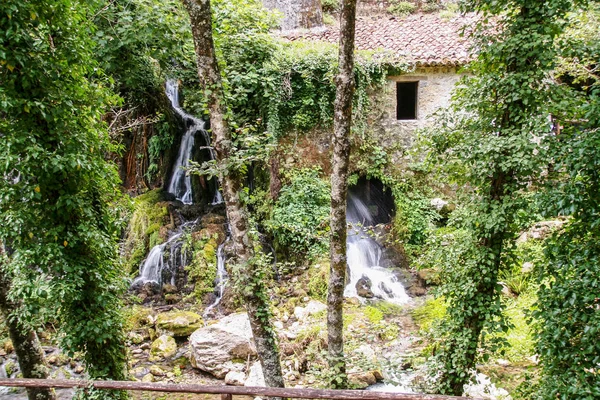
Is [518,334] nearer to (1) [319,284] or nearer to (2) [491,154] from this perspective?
(1) [319,284]

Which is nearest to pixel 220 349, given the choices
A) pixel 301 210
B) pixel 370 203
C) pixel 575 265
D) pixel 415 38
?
pixel 301 210

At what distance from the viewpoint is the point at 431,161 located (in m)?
4.91

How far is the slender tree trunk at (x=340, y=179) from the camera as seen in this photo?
177 inches

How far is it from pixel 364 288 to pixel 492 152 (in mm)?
6321

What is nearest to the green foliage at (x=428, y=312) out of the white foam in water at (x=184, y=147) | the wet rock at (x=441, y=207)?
the wet rock at (x=441, y=207)

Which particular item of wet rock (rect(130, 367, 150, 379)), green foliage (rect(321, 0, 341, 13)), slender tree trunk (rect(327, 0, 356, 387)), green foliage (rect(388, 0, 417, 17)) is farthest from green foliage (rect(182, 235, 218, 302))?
green foliage (rect(388, 0, 417, 17))

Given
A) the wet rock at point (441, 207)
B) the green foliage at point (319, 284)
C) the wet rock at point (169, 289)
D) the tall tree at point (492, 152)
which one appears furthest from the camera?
the wet rock at point (441, 207)

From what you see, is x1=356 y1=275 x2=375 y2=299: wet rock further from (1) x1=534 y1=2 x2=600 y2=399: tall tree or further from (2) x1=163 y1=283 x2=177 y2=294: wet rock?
(1) x1=534 y1=2 x2=600 y2=399: tall tree

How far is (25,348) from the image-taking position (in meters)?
5.51

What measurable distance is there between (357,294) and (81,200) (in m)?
6.91

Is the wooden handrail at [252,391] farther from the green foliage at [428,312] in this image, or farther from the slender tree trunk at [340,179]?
the green foliage at [428,312]

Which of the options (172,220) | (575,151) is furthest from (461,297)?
(172,220)

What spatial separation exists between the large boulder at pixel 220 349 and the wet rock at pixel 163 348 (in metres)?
0.67

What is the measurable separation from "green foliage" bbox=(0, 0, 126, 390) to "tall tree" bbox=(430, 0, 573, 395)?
4.38 meters
